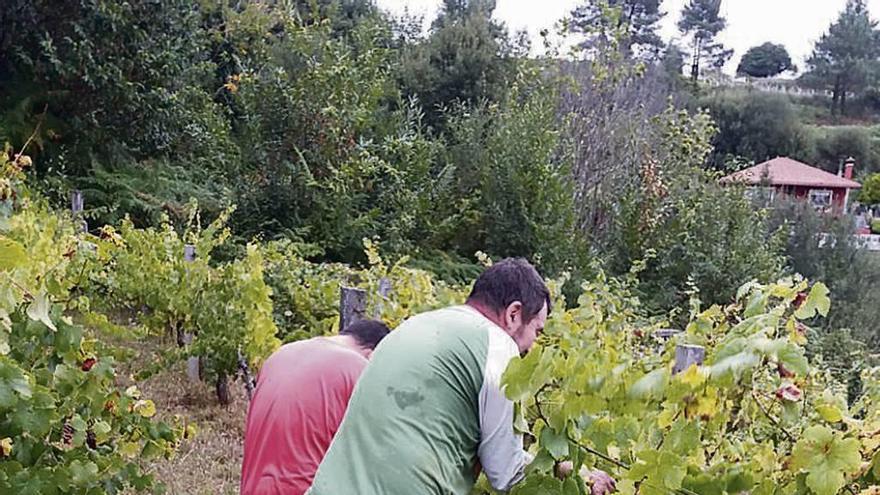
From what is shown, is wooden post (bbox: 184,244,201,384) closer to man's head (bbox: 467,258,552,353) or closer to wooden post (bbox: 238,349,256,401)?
wooden post (bbox: 238,349,256,401)

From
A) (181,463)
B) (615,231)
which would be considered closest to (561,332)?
(181,463)

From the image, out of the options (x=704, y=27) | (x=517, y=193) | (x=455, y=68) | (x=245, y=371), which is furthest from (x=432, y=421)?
(x=704, y=27)

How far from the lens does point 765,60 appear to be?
4772 cm

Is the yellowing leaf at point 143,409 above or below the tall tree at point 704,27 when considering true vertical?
below

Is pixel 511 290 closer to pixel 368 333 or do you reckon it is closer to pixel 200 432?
pixel 368 333

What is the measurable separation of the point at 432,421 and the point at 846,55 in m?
44.4

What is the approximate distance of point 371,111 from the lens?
1192 centimetres

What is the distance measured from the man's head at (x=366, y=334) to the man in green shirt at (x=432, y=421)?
0.66 m

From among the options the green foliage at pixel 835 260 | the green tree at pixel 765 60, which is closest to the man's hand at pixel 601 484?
the green foliage at pixel 835 260

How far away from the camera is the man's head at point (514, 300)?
7.55ft

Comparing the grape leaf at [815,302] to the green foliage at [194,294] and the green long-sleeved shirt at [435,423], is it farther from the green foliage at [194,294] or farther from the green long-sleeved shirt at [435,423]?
the green foliage at [194,294]

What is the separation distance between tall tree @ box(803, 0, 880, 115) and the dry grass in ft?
131

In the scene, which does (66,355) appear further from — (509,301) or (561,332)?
(561,332)

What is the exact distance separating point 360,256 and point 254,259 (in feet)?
18.1
